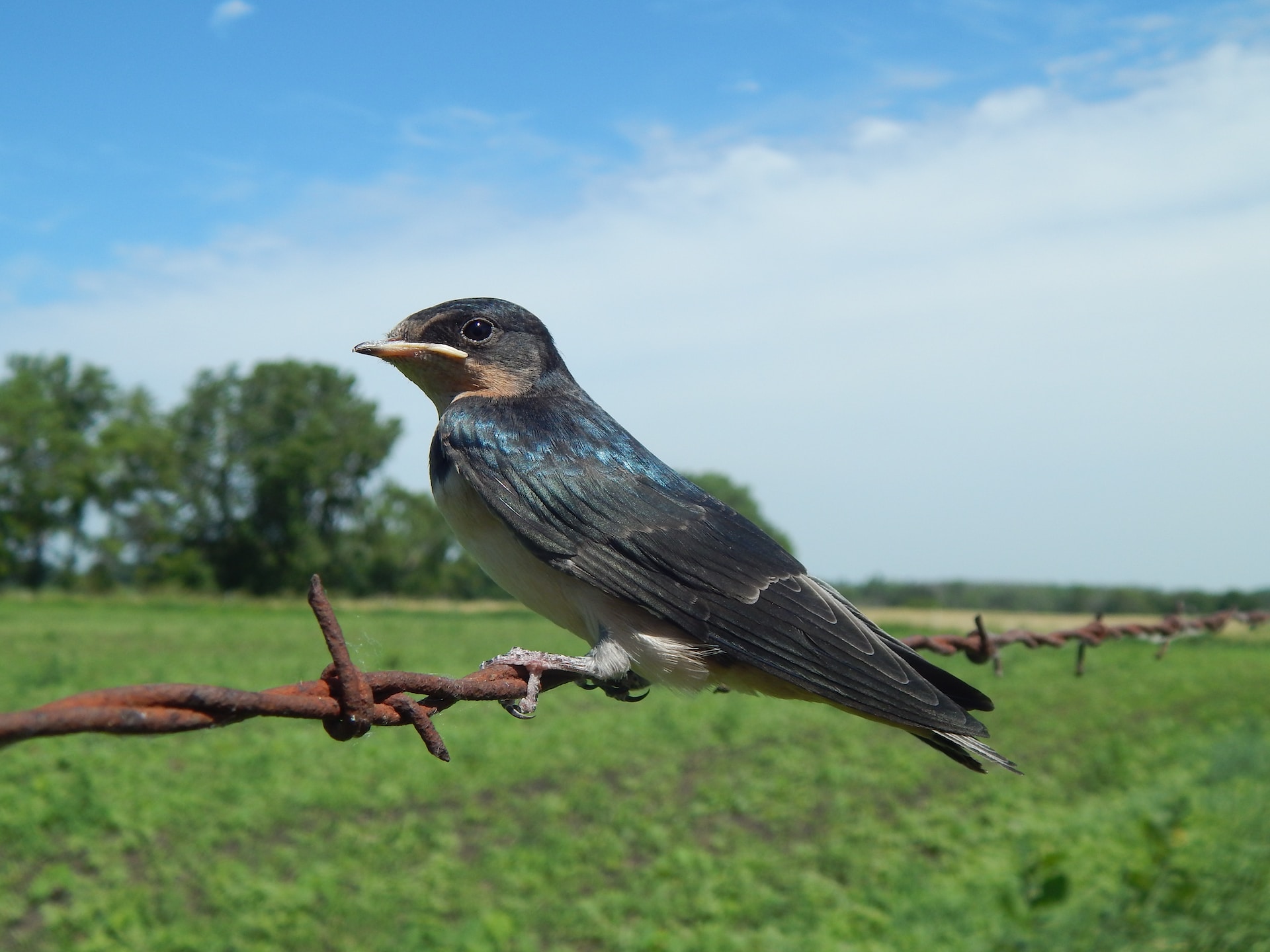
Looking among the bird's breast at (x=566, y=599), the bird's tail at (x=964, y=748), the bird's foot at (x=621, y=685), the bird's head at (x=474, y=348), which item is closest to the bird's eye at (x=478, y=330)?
the bird's head at (x=474, y=348)

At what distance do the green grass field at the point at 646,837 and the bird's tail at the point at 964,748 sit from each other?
53.3 inches

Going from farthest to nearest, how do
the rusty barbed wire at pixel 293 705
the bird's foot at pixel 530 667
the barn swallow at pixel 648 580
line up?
the barn swallow at pixel 648 580 < the bird's foot at pixel 530 667 < the rusty barbed wire at pixel 293 705

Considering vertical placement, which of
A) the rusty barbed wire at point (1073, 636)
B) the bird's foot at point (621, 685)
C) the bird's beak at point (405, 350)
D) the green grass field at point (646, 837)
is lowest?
the green grass field at point (646, 837)

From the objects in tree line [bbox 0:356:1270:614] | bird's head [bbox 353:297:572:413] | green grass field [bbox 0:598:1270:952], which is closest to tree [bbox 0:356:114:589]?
tree line [bbox 0:356:1270:614]

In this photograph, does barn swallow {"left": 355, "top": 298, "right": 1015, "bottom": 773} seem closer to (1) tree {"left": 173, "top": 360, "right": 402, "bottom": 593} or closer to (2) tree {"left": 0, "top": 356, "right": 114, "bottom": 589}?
(1) tree {"left": 173, "top": 360, "right": 402, "bottom": 593}

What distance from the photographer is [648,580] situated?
2.62m

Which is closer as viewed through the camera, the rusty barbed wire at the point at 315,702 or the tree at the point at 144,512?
the rusty barbed wire at the point at 315,702

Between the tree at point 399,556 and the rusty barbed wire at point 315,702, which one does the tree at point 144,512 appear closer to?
the tree at point 399,556

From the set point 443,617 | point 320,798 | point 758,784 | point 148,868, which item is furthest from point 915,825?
point 443,617

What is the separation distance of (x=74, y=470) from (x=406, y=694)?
6198cm

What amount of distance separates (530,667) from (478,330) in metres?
1.29

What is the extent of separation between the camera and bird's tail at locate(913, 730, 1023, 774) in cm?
229

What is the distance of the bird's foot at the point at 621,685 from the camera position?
271 cm

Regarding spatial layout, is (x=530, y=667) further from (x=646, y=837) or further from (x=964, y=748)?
(x=646, y=837)
